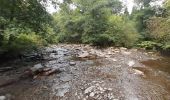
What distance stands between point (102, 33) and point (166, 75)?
12.7 meters

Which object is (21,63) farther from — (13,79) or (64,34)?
(64,34)

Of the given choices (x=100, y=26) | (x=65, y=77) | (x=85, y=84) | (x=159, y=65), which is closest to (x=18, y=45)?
(x=65, y=77)

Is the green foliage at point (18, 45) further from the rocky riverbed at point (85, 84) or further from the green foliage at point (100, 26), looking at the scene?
the green foliage at point (100, 26)

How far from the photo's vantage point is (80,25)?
23047 millimetres

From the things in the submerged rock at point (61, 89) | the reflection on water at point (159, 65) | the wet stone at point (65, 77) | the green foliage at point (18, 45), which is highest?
the green foliage at point (18, 45)

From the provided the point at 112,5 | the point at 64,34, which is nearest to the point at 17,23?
the point at 64,34

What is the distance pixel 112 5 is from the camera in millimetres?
36188

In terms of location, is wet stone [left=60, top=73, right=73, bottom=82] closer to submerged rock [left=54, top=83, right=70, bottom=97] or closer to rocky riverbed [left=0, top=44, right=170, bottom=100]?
rocky riverbed [left=0, top=44, right=170, bottom=100]

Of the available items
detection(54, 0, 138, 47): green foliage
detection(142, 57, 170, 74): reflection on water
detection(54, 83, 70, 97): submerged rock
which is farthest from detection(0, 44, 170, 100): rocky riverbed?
detection(54, 0, 138, 47): green foliage

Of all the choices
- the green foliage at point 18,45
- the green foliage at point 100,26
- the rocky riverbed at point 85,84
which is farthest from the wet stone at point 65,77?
the green foliage at point 100,26

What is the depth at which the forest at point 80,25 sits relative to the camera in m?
9.59

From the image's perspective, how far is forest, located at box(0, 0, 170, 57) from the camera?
9586mm

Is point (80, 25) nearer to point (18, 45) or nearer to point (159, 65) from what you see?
point (18, 45)

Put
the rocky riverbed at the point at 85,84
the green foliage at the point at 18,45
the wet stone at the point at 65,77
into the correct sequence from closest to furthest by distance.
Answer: the rocky riverbed at the point at 85,84, the wet stone at the point at 65,77, the green foliage at the point at 18,45
